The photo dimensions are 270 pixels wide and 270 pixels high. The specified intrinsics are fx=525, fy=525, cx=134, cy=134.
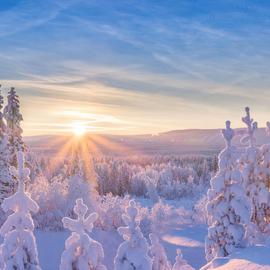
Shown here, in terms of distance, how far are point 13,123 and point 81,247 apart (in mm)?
27844

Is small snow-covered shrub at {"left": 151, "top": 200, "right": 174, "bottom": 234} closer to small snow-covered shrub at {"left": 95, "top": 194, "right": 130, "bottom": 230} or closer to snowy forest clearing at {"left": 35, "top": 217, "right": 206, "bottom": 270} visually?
snowy forest clearing at {"left": 35, "top": 217, "right": 206, "bottom": 270}

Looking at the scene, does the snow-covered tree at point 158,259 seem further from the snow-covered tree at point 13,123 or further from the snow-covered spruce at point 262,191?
the snow-covered tree at point 13,123

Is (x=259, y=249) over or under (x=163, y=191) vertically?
over

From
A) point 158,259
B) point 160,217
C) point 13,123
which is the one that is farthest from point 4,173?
point 160,217

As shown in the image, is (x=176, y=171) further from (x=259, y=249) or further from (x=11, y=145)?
(x=259, y=249)

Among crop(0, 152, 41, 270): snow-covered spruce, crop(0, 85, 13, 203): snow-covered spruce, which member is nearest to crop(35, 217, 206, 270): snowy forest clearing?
crop(0, 85, 13, 203): snow-covered spruce

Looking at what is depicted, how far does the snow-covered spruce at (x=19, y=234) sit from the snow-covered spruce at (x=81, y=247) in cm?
123

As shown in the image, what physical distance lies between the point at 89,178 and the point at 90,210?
19.6 m

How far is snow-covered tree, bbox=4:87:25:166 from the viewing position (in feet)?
137

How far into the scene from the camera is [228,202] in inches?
766

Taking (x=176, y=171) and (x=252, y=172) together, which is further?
(x=176, y=171)

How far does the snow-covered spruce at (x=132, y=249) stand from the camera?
15.8 metres

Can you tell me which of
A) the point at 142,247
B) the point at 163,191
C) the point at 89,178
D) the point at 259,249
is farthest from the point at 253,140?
the point at 163,191

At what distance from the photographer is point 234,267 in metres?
14.6
